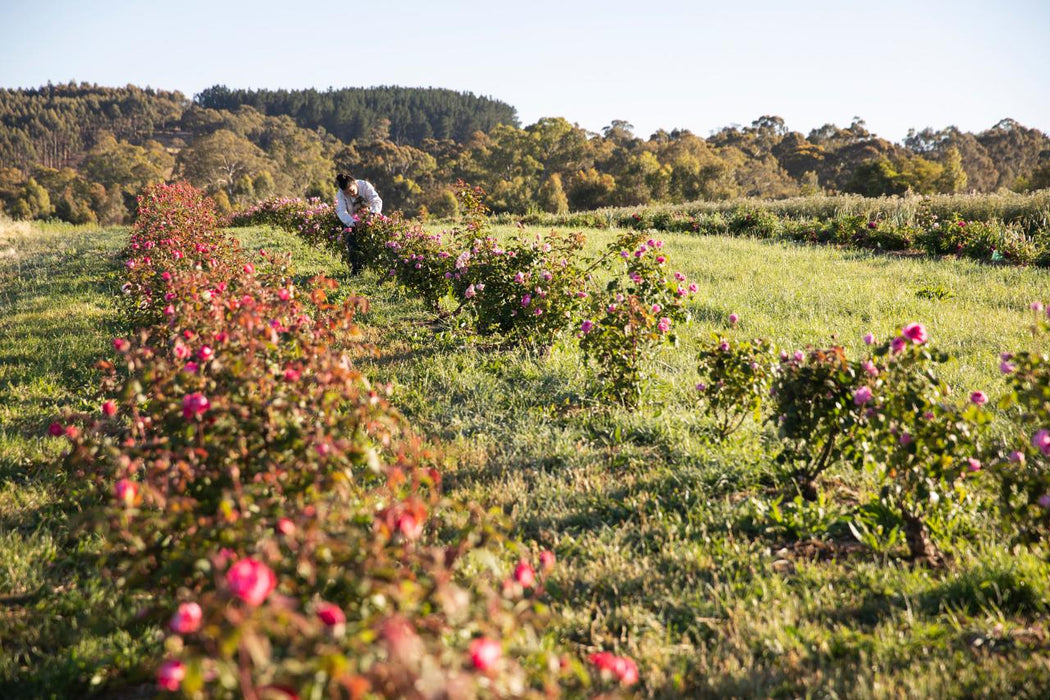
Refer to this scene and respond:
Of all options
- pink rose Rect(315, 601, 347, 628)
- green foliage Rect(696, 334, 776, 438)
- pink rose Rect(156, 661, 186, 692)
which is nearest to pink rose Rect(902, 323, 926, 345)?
green foliage Rect(696, 334, 776, 438)

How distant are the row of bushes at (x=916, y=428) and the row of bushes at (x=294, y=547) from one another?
1.38 metres

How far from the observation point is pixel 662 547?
261 centimetres

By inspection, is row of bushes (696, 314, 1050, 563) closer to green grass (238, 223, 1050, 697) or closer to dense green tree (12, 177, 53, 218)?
green grass (238, 223, 1050, 697)

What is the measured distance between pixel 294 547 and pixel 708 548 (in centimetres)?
188

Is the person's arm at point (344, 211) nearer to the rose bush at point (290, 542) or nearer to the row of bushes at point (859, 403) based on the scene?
the row of bushes at point (859, 403)

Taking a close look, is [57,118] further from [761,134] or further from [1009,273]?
[1009,273]

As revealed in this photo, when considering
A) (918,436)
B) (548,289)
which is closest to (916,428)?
(918,436)

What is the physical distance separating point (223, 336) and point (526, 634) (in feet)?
4.86

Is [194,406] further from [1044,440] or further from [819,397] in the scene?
[1044,440]

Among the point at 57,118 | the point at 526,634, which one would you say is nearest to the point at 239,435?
the point at 526,634

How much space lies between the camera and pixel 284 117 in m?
92.7

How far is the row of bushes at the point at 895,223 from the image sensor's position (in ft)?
31.2

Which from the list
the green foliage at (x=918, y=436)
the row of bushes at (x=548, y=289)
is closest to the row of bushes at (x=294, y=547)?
the green foliage at (x=918, y=436)

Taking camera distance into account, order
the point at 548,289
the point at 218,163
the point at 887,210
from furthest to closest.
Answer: the point at 218,163
the point at 887,210
the point at 548,289
